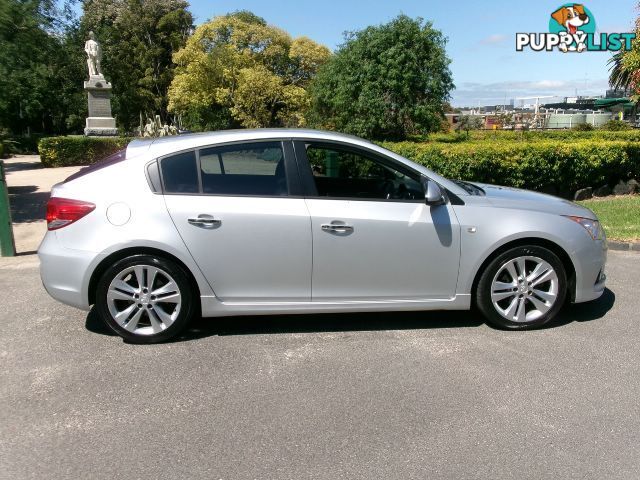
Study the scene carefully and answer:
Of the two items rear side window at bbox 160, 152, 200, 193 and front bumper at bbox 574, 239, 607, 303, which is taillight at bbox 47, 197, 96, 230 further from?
front bumper at bbox 574, 239, 607, 303

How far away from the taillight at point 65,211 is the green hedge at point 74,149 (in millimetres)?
16486

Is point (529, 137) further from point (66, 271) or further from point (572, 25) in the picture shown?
point (66, 271)

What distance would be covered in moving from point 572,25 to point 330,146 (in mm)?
17009

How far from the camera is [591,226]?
4.49 m

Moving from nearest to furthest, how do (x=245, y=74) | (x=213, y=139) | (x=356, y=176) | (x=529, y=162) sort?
(x=213, y=139) < (x=356, y=176) < (x=529, y=162) < (x=245, y=74)

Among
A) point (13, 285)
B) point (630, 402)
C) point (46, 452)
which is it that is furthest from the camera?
point (13, 285)

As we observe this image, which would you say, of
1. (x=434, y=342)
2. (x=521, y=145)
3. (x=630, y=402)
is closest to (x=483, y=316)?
(x=434, y=342)

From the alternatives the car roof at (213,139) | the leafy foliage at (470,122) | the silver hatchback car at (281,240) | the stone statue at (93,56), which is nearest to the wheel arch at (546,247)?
the silver hatchback car at (281,240)

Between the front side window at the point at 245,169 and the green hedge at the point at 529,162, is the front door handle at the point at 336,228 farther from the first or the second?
the green hedge at the point at 529,162

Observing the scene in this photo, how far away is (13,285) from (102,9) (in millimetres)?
42373

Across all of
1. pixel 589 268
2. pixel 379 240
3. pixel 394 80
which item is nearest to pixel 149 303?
Result: pixel 379 240

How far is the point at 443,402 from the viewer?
3334 millimetres

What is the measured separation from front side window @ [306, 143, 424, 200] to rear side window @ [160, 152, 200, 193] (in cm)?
92

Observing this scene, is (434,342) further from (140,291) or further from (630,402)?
(140,291)
